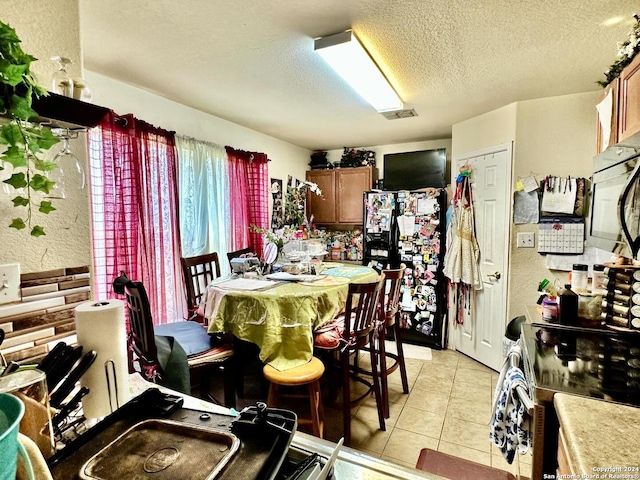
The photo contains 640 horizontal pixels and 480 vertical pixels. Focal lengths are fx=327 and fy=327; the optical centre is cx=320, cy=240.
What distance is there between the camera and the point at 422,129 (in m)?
3.84

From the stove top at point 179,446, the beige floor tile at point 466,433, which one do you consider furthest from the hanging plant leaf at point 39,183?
the beige floor tile at point 466,433

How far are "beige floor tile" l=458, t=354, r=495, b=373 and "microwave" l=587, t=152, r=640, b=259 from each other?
84.1 inches

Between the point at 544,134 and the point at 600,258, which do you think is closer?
the point at 600,258

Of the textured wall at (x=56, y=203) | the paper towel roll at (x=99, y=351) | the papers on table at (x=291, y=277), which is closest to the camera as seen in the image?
the paper towel roll at (x=99, y=351)

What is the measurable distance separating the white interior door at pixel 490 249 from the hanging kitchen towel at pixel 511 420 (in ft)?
6.47

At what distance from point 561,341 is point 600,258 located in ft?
5.44

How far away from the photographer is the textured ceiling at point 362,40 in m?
1.59

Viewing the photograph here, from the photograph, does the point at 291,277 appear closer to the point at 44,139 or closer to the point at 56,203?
the point at 56,203

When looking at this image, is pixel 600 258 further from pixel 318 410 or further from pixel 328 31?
pixel 328 31

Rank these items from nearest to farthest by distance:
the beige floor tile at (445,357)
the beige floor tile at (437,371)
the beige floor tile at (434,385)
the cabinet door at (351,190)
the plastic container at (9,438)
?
the plastic container at (9,438)
the beige floor tile at (434,385)
the beige floor tile at (437,371)
the beige floor tile at (445,357)
the cabinet door at (351,190)

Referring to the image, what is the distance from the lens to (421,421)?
239cm

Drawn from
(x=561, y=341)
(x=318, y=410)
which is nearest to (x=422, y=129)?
(x=561, y=341)

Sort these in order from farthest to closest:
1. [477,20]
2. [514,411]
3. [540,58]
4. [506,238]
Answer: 1. [506,238]
2. [540,58]
3. [477,20]
4. [514,411]

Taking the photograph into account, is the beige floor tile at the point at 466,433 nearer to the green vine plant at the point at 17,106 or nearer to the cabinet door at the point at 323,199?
the green vine plant at the point at 17,106
